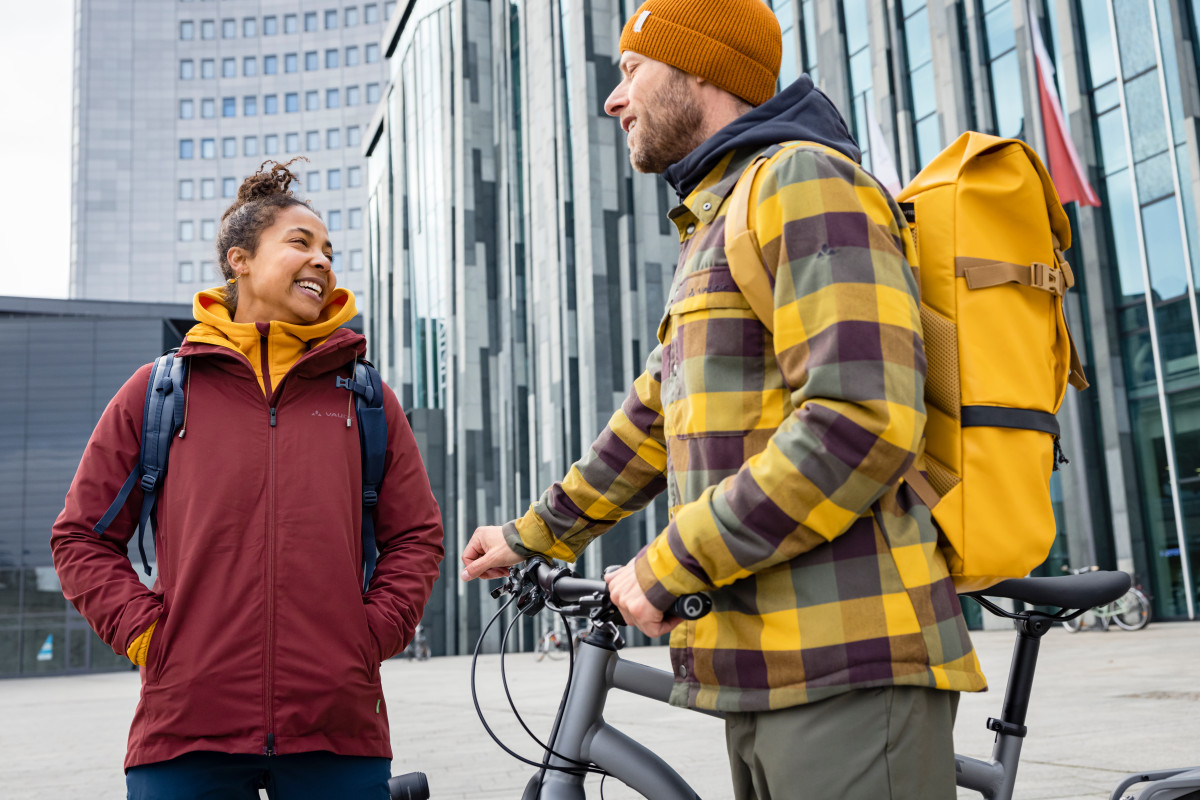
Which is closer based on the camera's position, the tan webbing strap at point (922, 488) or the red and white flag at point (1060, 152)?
the tan webbing strap at point (922, 488)

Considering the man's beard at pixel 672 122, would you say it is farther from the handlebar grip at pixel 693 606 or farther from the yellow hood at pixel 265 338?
the yellow hood at pixel 265 338

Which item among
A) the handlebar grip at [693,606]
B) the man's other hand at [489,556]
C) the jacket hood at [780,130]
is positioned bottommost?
the handlebar grip at [693,606]

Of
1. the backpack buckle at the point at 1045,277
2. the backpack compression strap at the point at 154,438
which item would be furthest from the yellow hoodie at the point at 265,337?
the backpack buckle at the point at 1045,277

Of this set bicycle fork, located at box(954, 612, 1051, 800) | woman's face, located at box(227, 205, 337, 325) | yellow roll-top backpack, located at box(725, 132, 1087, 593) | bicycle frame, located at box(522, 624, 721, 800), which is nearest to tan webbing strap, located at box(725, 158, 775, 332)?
yellow roll-top backpack, located at box(725, 132, 1087, 593)

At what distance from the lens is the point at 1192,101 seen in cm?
2005

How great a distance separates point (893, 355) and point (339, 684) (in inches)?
58.2

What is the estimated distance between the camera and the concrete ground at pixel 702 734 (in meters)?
5.28

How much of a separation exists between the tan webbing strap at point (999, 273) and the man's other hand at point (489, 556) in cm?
120

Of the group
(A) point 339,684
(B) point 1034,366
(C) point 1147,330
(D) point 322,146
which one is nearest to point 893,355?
(B) point 1034,366

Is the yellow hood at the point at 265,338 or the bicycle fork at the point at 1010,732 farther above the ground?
the yellow hood at the point at 265,338

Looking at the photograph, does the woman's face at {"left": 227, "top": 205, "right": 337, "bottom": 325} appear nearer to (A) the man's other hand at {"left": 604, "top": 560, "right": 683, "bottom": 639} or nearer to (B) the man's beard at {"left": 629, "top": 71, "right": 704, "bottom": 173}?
(B) the man's beard at {"left": 629, "top": 71, "right": 704, "bottom": 173}

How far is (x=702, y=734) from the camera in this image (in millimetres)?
7562

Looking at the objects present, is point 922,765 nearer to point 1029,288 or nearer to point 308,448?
point 1029,288

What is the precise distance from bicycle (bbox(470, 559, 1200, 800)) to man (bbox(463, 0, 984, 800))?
272 millimetres
